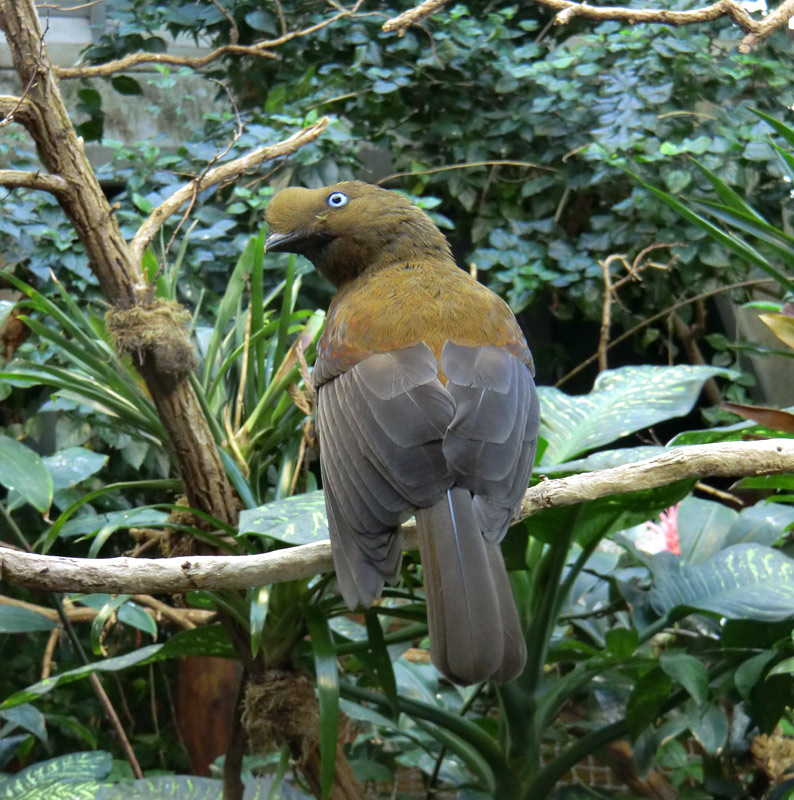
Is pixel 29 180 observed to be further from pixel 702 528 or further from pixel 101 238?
pixel 702 528

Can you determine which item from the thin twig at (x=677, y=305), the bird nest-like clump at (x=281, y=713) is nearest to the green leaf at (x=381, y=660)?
the bird nest-like clump at (x=281, y=713)

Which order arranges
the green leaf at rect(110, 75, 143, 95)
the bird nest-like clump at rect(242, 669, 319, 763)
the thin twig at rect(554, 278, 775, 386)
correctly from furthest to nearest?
the green leaf at rect(110, 75, 143, 95) < the thin twig at rect(554, 278, 775, 386) < the bird nest-like clump at rect(242, 669, 319, 763)

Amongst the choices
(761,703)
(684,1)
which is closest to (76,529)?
(761,703)

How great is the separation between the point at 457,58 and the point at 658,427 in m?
1.74

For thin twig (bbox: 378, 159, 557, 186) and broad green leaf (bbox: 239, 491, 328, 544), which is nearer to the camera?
broad green leaf (bbox: 239, 491, 328, 544)

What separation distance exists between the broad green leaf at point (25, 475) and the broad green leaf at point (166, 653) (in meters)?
0.32

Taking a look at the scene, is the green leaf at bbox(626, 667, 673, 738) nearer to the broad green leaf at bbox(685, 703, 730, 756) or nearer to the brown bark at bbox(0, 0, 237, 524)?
the broad green leaf at bbox(685, 703, 730, 756)

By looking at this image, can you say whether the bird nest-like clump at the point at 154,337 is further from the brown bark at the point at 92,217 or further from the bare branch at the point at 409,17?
the bare branch at the point at 409,17

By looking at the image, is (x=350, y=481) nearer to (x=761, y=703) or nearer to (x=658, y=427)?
(x=761, y=703)

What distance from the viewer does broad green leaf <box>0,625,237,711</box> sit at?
5.86ft

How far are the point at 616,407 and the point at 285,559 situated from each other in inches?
36.2

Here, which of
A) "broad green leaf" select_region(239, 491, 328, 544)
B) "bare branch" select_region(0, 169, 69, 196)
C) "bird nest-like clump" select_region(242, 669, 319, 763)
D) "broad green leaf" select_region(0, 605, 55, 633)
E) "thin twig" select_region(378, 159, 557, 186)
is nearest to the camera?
"broad green leaf" select_region(239, 491, 328, 544)

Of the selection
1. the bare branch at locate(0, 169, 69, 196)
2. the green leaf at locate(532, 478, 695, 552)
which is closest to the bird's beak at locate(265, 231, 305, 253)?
the bare branch at locate(0, 169, 69, 196)

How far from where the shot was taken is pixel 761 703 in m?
1.71
